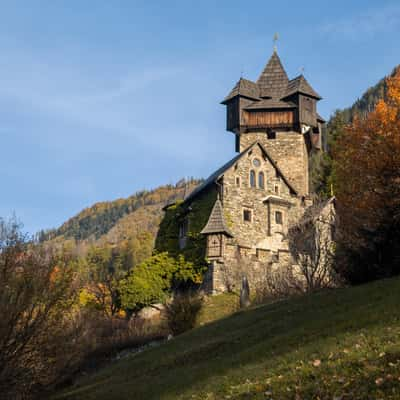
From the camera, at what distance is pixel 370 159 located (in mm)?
33688

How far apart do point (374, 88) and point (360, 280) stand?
138 m

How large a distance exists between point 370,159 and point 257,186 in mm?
10910

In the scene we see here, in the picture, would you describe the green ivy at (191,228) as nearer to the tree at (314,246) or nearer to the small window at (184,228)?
the small window at (184,228)

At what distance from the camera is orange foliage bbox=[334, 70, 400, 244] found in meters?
30.0

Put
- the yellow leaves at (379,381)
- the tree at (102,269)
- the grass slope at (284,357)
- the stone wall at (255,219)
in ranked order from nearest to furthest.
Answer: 1. the yellow leaves at (379,381)
2. the grass slope at (284,357)
3. the stone wall at (255,219)
4. the tree at (102,269)

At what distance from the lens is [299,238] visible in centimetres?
3475

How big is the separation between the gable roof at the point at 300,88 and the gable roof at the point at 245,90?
7.15 feet

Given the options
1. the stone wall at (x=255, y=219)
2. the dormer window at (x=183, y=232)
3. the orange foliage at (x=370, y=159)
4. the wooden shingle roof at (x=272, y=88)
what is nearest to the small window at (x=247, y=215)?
the stone wall at (x=255, y=219)

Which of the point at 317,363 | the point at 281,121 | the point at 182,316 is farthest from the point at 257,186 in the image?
the point at 317,363

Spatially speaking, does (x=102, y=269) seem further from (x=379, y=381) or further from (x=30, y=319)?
(x=379, y=381)

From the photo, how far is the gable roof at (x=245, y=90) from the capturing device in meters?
49.0

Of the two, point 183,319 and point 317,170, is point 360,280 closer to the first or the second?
point 183,319

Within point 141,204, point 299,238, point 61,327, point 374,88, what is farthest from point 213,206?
point 141,204

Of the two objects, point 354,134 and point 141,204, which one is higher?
point 141,204
